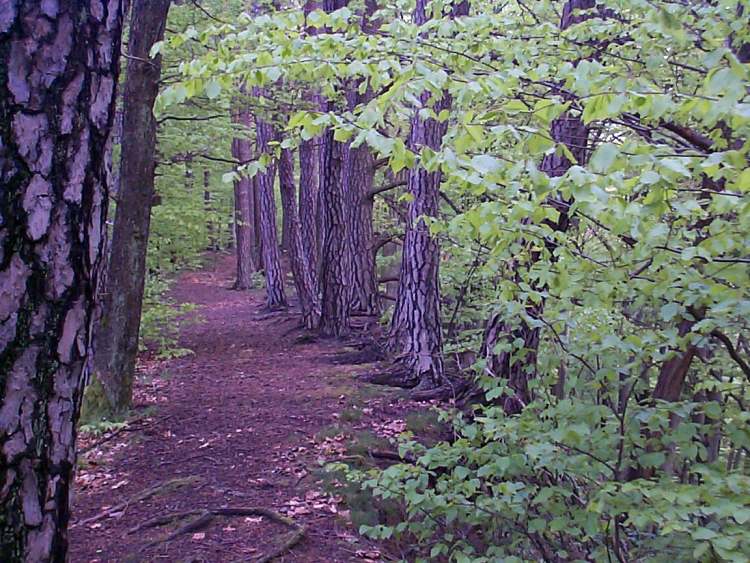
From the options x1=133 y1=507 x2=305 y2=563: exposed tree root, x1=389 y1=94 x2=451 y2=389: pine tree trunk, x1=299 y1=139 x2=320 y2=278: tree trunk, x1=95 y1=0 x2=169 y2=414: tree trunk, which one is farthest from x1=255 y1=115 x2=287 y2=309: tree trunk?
x1=133 y1=507 x2=305 y2=563: exposed tree root

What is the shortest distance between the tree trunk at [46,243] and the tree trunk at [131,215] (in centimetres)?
466

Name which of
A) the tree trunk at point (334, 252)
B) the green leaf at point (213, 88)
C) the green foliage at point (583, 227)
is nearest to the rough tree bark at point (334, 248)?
the tree trunk at point (334, 252)

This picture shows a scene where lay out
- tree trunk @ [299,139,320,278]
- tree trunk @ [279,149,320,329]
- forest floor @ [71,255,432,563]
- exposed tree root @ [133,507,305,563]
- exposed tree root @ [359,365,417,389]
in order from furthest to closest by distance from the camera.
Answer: tree trunk @ [299,139,320,278] < tree trunk @ [279,149,320,329] < exposed tree root @ [359,365,417,389] < forest floor @ [71,255,432,563] < exposed tree root @ [133,507,305,563]

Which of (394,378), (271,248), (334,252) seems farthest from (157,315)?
(271,248)

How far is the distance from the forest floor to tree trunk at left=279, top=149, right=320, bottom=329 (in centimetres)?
167

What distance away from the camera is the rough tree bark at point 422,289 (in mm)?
7262

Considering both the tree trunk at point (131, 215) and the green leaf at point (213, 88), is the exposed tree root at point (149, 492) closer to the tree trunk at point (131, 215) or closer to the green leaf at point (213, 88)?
the tree trunk at point (131, 215)

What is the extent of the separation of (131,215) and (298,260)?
553cm

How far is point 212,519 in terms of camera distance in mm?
4137

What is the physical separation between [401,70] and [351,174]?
779 cm

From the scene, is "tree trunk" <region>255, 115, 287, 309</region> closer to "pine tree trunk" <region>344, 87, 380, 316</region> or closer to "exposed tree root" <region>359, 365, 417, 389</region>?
"pine tree trunk" <region>344, 87, 380, 316</region>

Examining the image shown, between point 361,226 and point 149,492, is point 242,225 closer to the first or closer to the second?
point 361,226

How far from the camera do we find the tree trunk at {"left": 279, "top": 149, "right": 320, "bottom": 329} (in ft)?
36.3

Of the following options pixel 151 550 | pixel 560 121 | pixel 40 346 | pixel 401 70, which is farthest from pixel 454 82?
pixel 151 550
